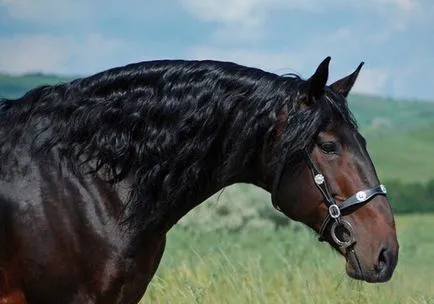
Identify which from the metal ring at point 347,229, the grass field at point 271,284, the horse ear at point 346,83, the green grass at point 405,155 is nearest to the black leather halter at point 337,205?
the metal ring at point 347,229

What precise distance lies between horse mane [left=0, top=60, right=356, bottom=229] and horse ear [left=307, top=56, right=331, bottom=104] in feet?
0.14

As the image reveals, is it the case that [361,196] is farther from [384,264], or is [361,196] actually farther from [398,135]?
[398,135]

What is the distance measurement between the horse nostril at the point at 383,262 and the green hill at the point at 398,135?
1604cm

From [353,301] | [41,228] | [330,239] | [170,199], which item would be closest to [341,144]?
[330,239]

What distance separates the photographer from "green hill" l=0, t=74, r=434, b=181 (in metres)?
20.6

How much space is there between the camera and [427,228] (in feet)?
53.9

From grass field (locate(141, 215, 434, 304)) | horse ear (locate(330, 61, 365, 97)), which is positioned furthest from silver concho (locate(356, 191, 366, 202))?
grass field (locate(141, 215, 434, 304))

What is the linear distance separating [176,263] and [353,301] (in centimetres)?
228

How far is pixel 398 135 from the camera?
23.0 metres

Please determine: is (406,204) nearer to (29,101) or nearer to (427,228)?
(427,228)

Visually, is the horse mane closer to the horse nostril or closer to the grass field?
the horse nostril

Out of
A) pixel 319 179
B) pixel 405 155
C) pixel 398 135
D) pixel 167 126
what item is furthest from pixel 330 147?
pixel 398 135

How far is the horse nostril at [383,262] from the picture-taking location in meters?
3.42

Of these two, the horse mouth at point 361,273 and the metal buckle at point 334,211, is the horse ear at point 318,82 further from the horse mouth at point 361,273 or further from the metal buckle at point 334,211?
the horse mouth at point 361,273
